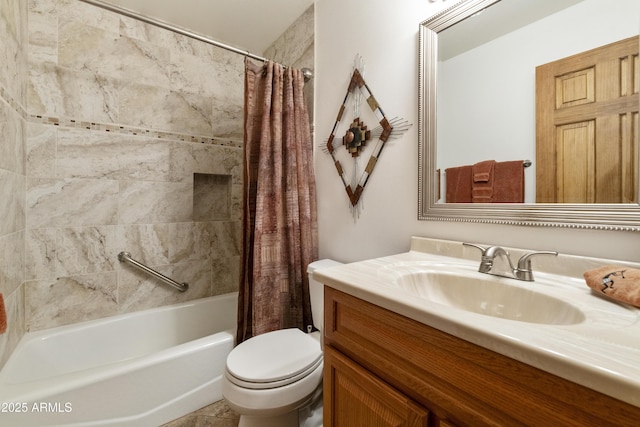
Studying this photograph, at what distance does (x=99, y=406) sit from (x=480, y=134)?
188cm

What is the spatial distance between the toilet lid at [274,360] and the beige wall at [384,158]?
Result: 534mm

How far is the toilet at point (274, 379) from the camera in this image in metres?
0.97

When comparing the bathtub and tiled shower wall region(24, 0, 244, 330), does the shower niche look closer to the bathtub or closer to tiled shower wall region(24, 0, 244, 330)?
tiled shower wall region(24, 0, 244, 330)

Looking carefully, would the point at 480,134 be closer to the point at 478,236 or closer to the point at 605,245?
the point at 478,236

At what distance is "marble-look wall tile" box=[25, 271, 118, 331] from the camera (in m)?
1.52

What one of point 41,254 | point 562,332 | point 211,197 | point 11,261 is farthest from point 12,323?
point 562,332

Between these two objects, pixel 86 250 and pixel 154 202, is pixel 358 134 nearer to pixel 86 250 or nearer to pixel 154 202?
pixel 154 202

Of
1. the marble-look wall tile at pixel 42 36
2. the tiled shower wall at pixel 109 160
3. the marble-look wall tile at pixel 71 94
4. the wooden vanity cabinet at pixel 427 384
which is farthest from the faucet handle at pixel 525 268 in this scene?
the marble-look wall tile at pixel 42 36

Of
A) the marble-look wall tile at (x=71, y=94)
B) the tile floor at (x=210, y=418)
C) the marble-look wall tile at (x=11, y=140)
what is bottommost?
the tile floor at (x=210, y=418)

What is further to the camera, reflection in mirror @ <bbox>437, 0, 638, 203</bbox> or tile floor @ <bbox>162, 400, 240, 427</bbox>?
tile floor @ <bbox>162, 400, 240, 427</bbox>

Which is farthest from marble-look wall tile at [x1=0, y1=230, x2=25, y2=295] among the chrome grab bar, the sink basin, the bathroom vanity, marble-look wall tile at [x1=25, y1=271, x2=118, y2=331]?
the sink basin

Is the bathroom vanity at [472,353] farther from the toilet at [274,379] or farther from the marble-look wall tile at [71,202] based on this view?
the marble-look wall tile at [71,202]

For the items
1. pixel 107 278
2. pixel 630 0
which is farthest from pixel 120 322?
pixel 630 0

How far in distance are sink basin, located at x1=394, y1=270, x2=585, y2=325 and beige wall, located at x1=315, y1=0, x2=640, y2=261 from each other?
0.72 feet
